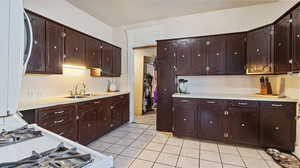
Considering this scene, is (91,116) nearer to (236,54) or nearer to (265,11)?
(236,54)

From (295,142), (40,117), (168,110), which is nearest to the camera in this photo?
(40,117)

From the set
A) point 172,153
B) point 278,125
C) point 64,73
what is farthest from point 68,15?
point 278,125

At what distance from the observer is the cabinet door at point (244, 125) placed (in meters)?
2.54

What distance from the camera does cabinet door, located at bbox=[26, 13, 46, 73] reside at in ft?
6.49

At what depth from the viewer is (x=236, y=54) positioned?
2.93 m

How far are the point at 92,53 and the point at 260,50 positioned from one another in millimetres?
3448

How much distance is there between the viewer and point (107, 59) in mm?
3639

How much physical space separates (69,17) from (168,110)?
307 centimetres

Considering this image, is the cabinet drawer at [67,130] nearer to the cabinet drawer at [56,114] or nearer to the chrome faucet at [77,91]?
the cabinet drawer at [56,114]

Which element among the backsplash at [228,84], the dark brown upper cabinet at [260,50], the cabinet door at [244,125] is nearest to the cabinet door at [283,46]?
the dark brown upper cabinet at [260,50]

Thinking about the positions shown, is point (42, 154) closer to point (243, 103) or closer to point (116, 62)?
point (243, 103)

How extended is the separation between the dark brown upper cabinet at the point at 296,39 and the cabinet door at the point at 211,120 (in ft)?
3.98

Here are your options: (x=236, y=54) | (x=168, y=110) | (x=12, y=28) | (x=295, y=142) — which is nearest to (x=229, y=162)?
(x=295, y=142)

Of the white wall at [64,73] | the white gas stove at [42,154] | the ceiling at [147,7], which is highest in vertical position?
the ceiling at [147,7]
